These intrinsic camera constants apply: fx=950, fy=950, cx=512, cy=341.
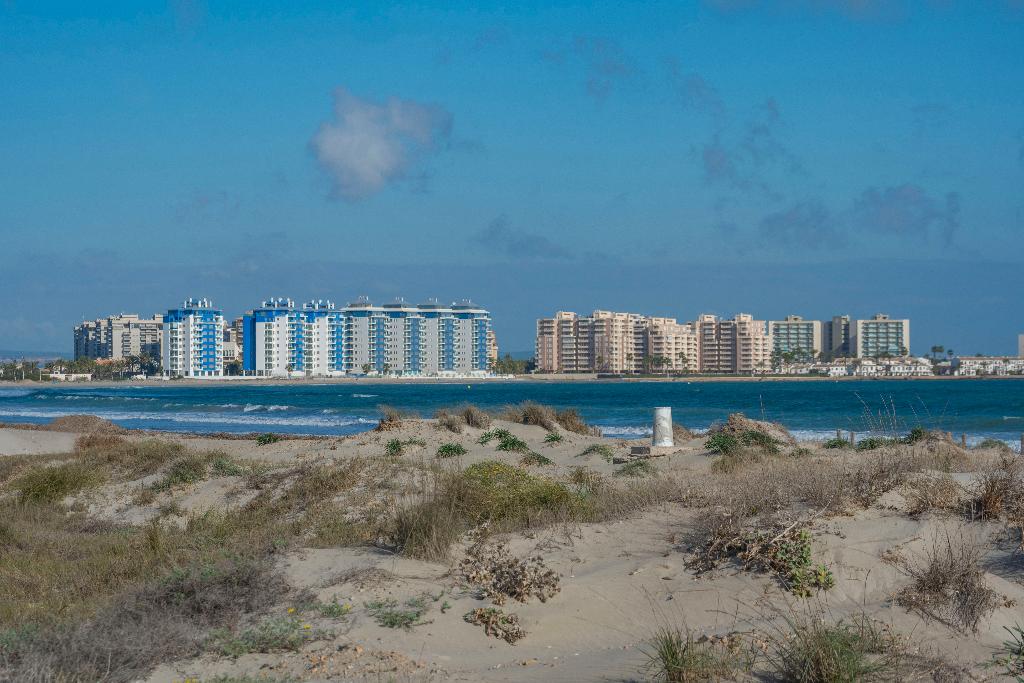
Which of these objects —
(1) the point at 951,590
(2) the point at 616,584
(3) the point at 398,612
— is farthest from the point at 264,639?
(1) the point at 951,590

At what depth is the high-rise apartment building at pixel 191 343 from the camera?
7136 inches

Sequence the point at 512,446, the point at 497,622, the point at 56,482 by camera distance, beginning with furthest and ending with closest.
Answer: the point at 512,446
the point at 56,482
the point at 497,622

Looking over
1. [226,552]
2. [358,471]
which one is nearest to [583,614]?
[226,552]

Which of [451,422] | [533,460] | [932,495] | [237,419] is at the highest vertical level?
[932,495]

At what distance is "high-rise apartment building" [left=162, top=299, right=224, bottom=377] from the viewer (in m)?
181

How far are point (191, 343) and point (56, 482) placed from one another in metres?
173

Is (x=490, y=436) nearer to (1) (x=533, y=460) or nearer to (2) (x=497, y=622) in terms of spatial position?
(1) (x=533, y=460)

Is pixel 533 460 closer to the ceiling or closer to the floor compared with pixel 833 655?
closer to the floor

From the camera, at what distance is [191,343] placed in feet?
596

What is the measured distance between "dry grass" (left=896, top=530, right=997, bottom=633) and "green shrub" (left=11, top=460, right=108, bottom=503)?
1464cm

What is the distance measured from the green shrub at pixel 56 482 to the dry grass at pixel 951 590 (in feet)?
48.0

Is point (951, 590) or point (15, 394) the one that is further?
point (15, 394)

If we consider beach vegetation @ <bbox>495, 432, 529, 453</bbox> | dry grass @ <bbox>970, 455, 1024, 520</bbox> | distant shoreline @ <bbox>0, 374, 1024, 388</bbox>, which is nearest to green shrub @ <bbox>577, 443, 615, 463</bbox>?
beach vegetation @ <bbox>495, 432, 529, 453</bbox>

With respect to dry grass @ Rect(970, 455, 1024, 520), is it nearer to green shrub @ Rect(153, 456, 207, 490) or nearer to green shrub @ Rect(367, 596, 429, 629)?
green shrub @ Rect(367, 596, 429, 629)
